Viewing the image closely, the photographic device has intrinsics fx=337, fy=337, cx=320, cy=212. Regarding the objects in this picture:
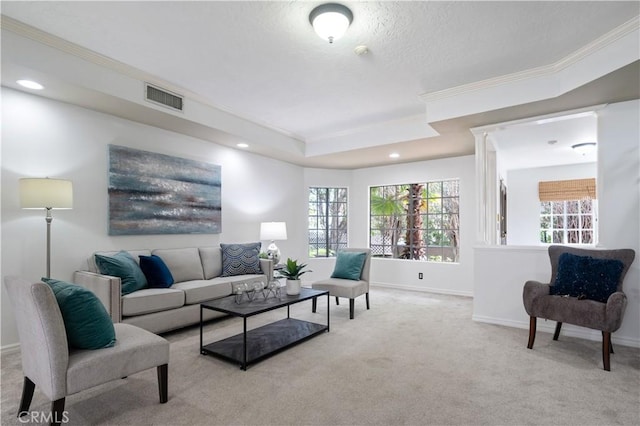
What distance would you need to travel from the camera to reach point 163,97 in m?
3.66

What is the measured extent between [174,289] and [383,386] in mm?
2370

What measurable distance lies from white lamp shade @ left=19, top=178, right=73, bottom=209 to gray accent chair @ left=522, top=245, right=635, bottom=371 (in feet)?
14.4

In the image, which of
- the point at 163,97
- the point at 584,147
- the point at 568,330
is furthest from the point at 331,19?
the point at 584,147

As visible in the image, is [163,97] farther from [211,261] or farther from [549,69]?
[549,69]

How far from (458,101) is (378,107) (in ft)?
3.15

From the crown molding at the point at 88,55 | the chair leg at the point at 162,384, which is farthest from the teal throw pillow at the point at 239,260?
the chair leg at the point at 162,384

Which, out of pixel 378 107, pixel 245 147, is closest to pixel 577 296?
pixel 378 107

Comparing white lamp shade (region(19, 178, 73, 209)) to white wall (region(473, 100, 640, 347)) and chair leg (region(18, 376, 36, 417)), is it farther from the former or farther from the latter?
white wall (region(473, 100, 640, 347))

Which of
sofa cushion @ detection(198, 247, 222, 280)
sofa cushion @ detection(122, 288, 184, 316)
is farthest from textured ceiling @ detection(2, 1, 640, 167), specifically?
sofa cushion @ detection(122, 288, 184, 316)

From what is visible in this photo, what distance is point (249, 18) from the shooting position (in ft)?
8.09

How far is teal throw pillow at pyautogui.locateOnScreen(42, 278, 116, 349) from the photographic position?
1872 mm

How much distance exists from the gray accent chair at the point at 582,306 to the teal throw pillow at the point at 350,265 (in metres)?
1.97

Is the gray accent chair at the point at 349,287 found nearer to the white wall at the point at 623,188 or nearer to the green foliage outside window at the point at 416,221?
the green foliage outside window at the point at 416,221

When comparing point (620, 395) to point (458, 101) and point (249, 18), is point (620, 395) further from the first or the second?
point (249, 18)
